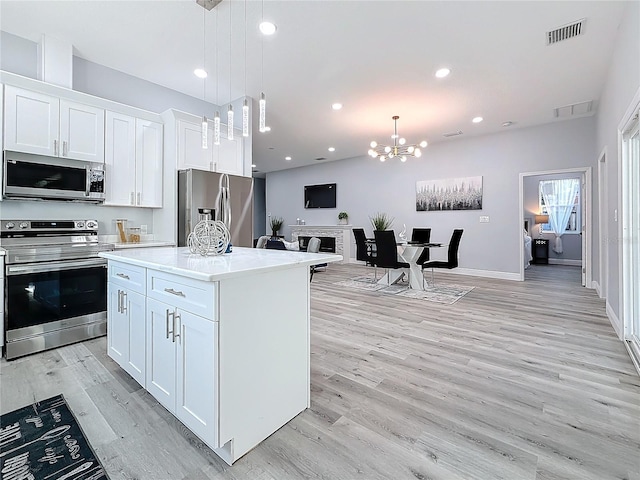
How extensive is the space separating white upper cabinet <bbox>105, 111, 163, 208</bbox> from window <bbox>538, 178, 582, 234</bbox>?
31.9 ft

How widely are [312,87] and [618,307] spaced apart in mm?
4319

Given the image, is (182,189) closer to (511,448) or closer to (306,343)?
(306,343)

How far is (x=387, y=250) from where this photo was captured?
516cm

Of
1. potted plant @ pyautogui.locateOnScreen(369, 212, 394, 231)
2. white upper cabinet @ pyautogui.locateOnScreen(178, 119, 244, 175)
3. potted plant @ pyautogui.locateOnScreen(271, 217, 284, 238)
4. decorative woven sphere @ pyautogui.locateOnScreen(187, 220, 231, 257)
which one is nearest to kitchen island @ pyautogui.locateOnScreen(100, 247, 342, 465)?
decorative woven sphere @ pyautogui.locateOnScreen(187, 220, 231, 257)

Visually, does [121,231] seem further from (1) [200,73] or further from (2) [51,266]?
(1) [200,73]

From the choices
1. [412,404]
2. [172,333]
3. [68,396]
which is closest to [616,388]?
[412,404]

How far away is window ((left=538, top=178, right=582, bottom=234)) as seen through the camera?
27.1 feet

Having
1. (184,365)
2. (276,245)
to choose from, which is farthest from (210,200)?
(184,365)

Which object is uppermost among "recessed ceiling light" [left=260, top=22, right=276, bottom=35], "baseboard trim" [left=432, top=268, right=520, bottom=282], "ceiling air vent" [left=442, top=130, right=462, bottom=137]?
"ceiling air vent" [left=442, top=130, right=462, bottom=137]

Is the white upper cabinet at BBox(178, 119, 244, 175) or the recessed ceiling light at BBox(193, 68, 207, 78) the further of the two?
the white upper cabinet at BBox(178, 119, 244, 175)

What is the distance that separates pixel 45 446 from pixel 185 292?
3.39ft

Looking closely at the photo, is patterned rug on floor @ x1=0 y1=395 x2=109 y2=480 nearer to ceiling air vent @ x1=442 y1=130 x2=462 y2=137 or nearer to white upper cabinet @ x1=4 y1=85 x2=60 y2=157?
white upper cabinet @ x1=4 y1=85 x2=60 y2=157

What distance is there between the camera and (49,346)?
267 centimetres

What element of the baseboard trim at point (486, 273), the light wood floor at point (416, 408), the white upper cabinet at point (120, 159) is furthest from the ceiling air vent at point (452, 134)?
the white upper cabinet at point (120, 159)
